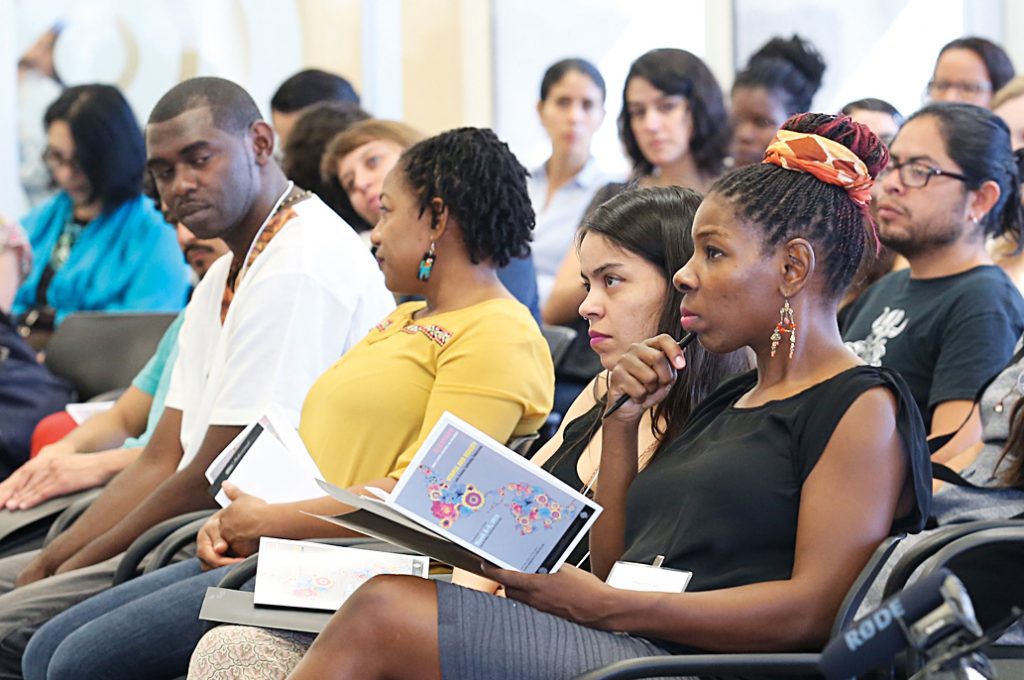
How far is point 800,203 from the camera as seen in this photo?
2.12m

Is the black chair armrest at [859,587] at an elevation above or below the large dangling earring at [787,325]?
below

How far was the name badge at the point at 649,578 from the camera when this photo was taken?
A: 204 centimetres

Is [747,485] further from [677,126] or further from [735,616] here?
[677,126]

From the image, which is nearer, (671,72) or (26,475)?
(26,475)

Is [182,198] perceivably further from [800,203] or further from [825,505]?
[825,505]

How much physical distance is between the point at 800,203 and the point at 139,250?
376 cm

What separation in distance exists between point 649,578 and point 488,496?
325 mm

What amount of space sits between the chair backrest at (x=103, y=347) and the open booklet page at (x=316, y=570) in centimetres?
240

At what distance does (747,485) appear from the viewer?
2.03 metres

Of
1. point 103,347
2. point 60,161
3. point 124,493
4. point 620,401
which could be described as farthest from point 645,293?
point 60,161

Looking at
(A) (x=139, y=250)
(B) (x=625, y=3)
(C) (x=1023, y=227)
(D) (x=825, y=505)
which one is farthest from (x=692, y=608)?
(B) (x=625, y=3)

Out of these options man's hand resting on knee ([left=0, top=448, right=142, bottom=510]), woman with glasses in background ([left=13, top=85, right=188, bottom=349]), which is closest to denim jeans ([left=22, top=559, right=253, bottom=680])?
man's hand resting on knee ([left=0, top=448, right=142, bottom=510])

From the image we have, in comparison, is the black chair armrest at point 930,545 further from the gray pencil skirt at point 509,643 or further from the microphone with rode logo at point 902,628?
the microphone with rode logo at point 902,628

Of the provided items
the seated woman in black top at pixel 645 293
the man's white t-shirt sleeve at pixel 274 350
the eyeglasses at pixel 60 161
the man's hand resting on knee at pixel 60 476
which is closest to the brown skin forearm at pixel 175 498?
the man's white t-shirt sleeve at pixel 274 350
